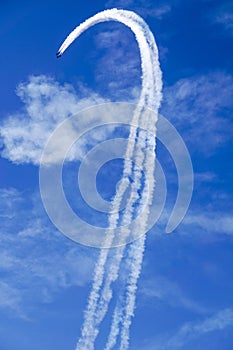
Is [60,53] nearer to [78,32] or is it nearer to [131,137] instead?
[78,32]

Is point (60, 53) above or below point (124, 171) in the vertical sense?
above

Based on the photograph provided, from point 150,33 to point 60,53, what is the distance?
10066 mm

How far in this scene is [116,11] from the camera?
2485 inches

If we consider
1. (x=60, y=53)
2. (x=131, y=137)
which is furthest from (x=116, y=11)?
(x=131, y=137)

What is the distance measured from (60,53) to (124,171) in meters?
14.6

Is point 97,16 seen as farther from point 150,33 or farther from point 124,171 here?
point 124,171

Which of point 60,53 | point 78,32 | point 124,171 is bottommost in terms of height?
point 124,171

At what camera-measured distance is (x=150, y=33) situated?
203 ft

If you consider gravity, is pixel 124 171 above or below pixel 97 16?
below

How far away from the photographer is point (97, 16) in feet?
211

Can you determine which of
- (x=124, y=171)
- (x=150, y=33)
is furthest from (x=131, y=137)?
(x=150, y=33)

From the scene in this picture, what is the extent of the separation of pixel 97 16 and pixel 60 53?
21.8 feet

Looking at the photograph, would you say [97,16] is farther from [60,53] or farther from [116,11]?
[60,53]

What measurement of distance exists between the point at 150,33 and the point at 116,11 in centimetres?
482
